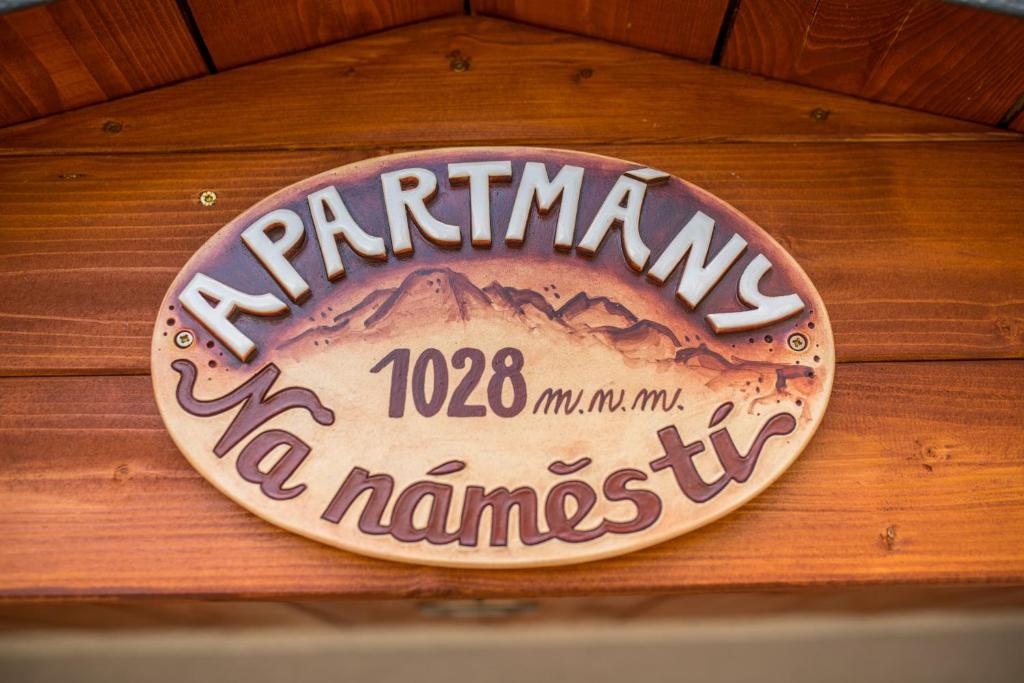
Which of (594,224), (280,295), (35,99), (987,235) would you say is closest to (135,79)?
(35,99)

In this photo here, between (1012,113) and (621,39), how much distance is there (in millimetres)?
575

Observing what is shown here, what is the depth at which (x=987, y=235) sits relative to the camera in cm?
120

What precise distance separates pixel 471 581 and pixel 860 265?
0.66 metres

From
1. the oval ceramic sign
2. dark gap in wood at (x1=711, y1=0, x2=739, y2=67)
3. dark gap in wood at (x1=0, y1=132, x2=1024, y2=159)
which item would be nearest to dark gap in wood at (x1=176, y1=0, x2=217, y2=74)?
dark gap in wood at (x1=0, y1=132, x2=1024, y2=159)

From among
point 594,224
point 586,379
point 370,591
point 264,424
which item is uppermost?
point 594,224

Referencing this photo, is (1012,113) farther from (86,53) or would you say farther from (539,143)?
(86,53)

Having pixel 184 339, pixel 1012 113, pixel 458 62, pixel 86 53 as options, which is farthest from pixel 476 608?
pixel 1012 113

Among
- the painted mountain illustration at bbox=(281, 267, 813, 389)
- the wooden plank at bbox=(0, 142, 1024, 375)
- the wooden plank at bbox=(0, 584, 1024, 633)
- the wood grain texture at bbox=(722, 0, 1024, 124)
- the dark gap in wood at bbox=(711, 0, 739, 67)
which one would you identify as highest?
the dark gap in wood at bbox=(711, 0, 739, 67)

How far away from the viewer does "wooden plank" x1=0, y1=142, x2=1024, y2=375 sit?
1109 millimetres

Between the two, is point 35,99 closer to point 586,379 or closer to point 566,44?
point 566,44

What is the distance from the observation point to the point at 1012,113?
1255 mm

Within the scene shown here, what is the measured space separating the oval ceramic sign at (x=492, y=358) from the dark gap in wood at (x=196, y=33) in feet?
0.96

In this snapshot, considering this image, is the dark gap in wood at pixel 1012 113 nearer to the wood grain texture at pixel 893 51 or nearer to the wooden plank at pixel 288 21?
the wood grain texture at pixel 893 51

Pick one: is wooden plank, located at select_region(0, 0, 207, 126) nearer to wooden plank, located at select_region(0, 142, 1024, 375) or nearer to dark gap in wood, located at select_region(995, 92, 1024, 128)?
wooden plank, located at select_region(0, 142, 1024, 375)
